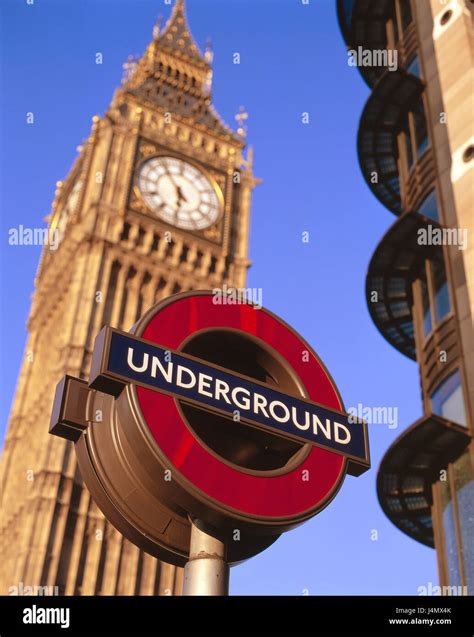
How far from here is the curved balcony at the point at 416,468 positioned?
22688 millimetres

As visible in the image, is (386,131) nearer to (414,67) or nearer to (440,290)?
(414,67)

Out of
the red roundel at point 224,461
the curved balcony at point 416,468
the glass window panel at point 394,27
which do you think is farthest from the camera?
the glass window panel at point 394,27

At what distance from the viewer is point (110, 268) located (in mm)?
58281

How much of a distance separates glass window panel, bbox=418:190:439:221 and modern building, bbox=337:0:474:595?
0.04m

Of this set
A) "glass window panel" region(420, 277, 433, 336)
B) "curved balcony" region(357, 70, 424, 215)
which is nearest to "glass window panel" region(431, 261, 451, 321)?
"glass window panel" region(420, 277, 433, 336)

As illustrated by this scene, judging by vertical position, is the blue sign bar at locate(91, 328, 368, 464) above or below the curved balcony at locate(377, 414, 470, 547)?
below

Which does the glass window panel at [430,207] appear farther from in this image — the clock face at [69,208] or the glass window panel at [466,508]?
the clock face at [69,208]

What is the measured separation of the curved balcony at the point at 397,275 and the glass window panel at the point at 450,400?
14.2 feet

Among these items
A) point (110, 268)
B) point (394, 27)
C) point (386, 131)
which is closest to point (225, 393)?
point (386, 131)

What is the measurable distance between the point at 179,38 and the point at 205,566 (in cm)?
7763

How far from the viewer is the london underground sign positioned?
7734mm

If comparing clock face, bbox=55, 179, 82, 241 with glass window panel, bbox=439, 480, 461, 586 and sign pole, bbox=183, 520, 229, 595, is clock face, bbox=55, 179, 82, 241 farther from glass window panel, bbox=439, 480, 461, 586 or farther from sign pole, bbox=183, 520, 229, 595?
sign pole, bbox=183, 520, 229, 595
